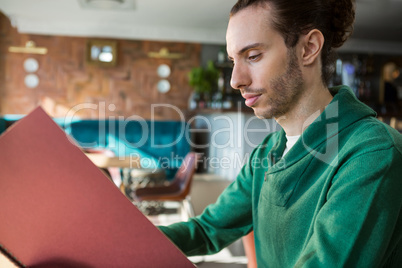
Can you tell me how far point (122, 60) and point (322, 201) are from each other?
7.40 m

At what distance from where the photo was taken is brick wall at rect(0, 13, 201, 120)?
725 cm

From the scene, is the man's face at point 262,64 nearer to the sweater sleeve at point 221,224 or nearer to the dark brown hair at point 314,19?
the dark brown hair at point 314,19

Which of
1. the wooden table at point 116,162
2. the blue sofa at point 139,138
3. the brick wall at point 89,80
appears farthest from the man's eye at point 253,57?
the brick wall at point 89,80

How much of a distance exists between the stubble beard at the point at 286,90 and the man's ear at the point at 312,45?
36 millimetres

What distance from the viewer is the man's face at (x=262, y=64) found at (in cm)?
89

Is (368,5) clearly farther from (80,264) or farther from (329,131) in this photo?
(80,264)

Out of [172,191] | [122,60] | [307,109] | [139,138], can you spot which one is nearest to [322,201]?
[307,109]

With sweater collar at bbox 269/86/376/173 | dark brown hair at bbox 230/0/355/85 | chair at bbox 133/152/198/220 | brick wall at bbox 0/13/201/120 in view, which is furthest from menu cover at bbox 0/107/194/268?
brick wall at bbox 0/13/201/120

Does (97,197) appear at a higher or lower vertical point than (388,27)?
lower

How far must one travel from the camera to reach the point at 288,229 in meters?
0.84

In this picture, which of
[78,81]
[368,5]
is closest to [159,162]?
[78,81]

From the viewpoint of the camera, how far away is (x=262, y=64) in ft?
2.96

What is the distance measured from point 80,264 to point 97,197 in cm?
14

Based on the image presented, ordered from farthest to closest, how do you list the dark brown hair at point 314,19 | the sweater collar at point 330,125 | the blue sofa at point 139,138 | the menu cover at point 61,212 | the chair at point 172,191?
the blue sofa at point 139,138 < the chair at point 172,191 < the dark brown hair at point 314,19 < the sweater collar at point 330,125 < the menu cover at point 61,212
